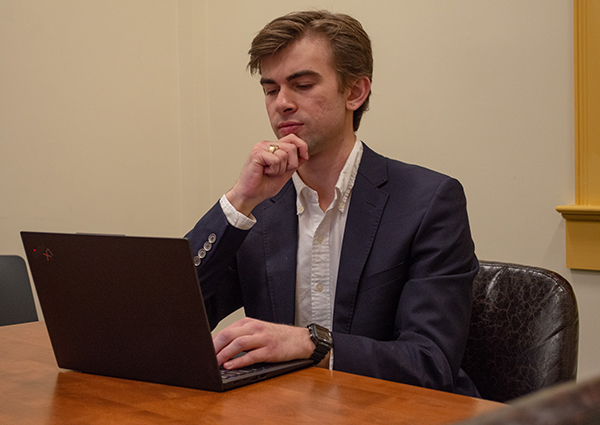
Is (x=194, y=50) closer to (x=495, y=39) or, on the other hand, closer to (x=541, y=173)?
(x=495, y=39)

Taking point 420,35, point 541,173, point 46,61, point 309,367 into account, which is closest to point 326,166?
point 309,367

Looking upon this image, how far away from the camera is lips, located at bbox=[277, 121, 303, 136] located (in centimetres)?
141

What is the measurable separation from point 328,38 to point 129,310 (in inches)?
35.5

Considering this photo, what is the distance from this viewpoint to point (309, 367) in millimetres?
901

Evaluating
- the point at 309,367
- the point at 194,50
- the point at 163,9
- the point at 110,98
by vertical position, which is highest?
the point at 163,9

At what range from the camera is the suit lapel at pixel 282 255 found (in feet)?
4.32

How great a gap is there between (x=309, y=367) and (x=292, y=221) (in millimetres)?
537

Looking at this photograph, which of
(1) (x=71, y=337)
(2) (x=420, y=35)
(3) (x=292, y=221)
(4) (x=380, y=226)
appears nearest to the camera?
(1) (x=71, y=337)

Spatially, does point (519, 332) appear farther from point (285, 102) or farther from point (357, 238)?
point (285, 102)

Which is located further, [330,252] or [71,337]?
[330,252]

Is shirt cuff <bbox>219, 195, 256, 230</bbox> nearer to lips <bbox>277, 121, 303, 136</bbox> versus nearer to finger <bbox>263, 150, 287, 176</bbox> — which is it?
finger <bbox>263, 150, 287, 176</bbox>

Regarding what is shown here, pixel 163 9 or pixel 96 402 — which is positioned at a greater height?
pixel 163 9

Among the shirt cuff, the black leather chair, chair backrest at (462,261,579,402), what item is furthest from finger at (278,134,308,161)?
the black leather chair

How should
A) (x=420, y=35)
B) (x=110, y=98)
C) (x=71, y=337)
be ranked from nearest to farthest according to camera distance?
1. (x=71, y=337)
2. (x=420, y=35)
3. (x=110, y=98)
